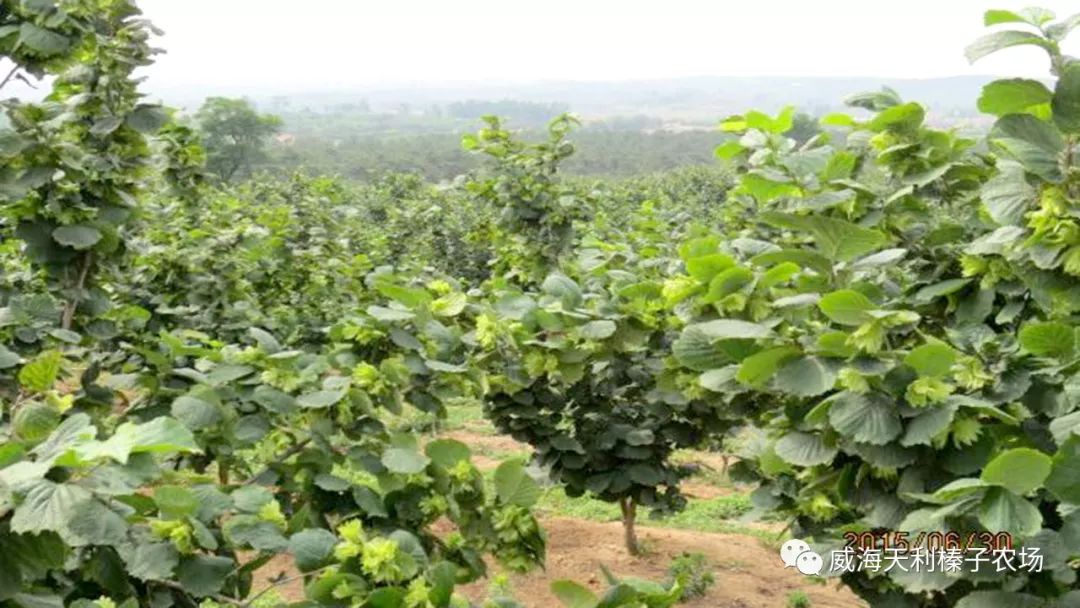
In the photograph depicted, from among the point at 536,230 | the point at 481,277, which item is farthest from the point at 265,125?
the point at 536,230

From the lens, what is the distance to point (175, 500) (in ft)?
4.77

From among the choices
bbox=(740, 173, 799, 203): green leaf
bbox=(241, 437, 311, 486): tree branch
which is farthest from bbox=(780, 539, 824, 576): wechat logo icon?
bbox=(241, 437, 311, 486): tree branch

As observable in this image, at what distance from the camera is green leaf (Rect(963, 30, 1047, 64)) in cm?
161

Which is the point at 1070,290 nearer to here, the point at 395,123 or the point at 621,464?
the point at 621,464

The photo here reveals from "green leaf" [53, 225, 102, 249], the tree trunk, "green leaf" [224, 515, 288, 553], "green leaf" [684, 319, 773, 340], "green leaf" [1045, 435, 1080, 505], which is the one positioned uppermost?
"green leaf" [53, 225, 102, 249]

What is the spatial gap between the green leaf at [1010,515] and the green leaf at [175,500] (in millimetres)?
1299

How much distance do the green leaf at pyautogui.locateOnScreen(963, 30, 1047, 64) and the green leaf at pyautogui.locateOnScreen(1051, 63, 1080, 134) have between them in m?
0.10

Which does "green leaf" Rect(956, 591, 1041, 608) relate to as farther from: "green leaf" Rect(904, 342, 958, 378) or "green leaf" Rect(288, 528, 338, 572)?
"green leaf" Rect(288, 528, 338, 572)

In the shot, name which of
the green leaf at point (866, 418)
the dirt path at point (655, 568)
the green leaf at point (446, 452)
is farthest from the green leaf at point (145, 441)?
the dirt path at point (655, 568)

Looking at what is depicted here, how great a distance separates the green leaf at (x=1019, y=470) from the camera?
54.6 inches

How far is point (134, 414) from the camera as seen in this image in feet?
6.95

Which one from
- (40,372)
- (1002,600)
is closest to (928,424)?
(1002,600)

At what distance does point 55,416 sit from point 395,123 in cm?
11773

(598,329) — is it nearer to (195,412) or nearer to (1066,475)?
(195,412)
